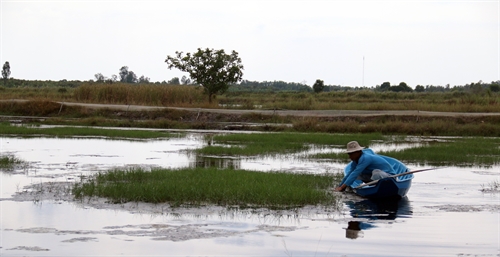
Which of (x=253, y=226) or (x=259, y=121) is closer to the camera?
(x=253, y=226)

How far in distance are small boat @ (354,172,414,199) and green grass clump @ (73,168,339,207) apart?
2.15 ft

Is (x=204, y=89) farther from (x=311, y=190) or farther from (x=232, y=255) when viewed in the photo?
(x=232, y=255)

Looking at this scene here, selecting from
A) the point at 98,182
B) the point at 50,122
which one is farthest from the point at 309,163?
the point at 50,122

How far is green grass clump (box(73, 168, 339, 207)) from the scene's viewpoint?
12484 mm

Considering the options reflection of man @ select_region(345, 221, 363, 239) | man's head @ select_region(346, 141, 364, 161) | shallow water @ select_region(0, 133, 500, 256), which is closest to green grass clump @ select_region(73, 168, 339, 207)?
shallow water @ select_region(0, 133, 500, 256)

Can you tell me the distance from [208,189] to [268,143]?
1144 centimetres

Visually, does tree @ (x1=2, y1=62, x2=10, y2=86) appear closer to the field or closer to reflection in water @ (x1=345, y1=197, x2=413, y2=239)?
the field

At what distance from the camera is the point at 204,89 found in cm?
4362

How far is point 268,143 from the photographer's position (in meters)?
24.3

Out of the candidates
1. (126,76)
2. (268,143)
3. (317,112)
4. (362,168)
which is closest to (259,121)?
(317,112)

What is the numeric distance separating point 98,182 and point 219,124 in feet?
67.8

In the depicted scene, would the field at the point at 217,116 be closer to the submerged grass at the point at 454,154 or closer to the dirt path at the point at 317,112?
the dirt path at the point at 317,112

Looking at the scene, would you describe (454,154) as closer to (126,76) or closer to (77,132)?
(77,132)

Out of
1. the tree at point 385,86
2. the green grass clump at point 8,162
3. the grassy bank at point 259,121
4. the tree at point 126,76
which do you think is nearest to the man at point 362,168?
the green grass clump at point 8,162
